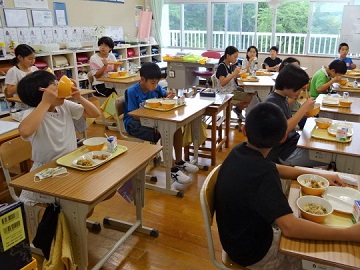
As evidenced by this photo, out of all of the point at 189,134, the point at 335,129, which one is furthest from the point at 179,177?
the point at 335,129

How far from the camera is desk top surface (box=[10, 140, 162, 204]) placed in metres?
1.52

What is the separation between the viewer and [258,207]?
121 centimetres

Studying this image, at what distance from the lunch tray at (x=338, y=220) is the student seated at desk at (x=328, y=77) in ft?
9.76

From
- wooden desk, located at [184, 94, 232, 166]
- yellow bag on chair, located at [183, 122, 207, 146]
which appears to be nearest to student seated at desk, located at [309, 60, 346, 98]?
wooden desk, located at [184, 94, 232, 166]

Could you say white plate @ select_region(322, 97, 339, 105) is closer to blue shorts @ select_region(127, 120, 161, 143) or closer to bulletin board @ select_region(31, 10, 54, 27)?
blue shorts @ select_region(127, 120, 161, 143)

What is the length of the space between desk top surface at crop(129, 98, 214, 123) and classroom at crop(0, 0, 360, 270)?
15mm

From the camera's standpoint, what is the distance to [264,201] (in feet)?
3.92

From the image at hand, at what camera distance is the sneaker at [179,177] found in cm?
309

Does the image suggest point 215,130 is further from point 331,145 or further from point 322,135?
point 331,145

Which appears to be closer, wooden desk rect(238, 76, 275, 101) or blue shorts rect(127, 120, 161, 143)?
blue shorts rect(127, 120, 161, 143)

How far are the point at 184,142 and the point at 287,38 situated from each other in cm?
541

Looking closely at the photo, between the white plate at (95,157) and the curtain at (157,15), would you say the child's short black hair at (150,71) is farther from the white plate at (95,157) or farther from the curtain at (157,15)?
the curtain at (157,15)

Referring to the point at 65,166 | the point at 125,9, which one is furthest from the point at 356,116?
the point at 125,9

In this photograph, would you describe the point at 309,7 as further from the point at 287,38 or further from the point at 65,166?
the point at 65,166
